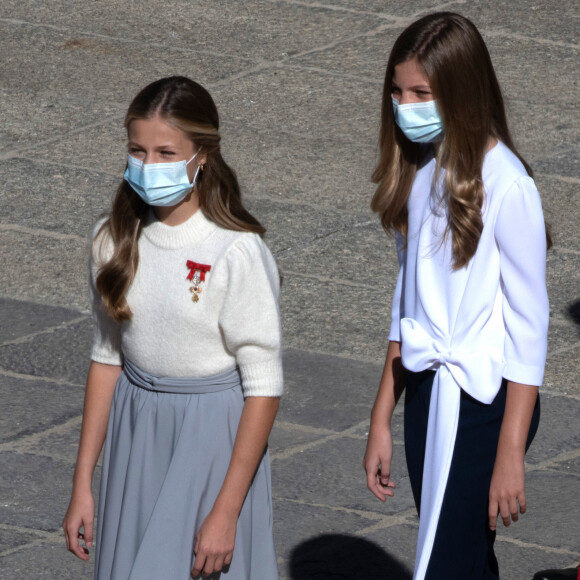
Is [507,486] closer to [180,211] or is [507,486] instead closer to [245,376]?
[245,376]

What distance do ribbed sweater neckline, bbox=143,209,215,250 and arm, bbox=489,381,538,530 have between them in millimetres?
775

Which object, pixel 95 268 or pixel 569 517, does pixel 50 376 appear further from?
pixel 95 268

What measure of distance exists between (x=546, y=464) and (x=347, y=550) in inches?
41.5

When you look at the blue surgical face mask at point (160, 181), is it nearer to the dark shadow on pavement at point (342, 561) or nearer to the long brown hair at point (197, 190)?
the long brown hair at point (197, 190)

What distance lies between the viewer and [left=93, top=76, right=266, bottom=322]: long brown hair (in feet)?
9.52

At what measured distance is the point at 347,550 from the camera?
4.26m

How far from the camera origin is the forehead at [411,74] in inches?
113

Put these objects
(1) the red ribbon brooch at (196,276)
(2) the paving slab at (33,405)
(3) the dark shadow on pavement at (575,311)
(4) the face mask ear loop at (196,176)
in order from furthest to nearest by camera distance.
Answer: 1. (3) the dark shadow on pavement at (575,311)
2. (2) the paving slab at (33,405)
3. (4) the face mask ear loop at (196,176)
4. (1) the red ribbon brooch at (196,276)

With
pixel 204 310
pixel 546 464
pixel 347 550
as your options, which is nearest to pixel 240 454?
pixel 204 310

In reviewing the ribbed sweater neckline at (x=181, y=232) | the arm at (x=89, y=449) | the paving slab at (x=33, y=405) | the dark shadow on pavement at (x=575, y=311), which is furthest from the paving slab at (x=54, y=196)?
the ribbed sweater neckline at (x=181, y=232)

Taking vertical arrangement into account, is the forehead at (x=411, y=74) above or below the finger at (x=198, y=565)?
above

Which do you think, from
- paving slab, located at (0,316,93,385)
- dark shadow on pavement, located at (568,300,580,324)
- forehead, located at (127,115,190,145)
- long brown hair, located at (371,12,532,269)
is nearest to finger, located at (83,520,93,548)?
forehead, located at (127,115,190,145)

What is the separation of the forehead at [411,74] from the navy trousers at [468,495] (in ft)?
2.19

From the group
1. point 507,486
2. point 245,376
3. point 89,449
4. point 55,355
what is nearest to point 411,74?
point 245,376
